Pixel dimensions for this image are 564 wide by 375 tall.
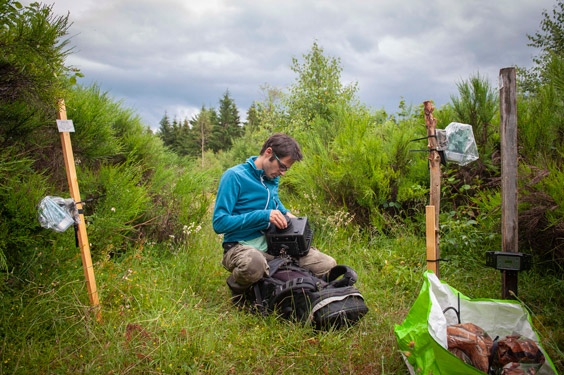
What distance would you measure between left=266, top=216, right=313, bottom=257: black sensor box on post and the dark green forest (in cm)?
61

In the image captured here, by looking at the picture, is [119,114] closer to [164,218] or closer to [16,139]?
[164,218]

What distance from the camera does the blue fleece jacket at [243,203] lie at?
2.88 meters

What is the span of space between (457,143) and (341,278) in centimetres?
140

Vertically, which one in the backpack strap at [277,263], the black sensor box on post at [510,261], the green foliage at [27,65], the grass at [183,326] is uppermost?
the green foliage at [27,65]

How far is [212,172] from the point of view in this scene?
5.87 metres

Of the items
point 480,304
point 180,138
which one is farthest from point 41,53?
point 180,138

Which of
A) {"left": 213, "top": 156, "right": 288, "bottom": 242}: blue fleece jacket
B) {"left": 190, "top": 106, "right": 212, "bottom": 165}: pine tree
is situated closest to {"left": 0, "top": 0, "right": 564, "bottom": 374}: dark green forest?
{"left": 213, "top": 156, "right": 288, "bottom": 242}: blue fleece jacket

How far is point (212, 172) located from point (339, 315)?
12.7ft

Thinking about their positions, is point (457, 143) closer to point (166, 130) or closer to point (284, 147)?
point (284, 147)

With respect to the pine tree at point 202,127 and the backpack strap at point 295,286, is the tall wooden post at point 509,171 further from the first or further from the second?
the pine tree at point 202,127

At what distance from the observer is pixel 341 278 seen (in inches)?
113

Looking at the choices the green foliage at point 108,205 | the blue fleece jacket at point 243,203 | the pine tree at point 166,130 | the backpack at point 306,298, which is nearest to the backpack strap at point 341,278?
the backpack at point 306,298

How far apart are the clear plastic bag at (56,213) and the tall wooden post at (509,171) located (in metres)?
3.03

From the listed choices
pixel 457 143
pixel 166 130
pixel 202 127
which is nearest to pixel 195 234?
pixel 457 143
